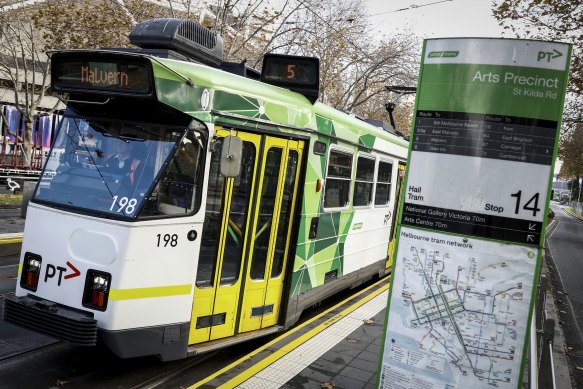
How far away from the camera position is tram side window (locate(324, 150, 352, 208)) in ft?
24.2

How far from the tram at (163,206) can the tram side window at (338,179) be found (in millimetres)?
900

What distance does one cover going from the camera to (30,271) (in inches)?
197

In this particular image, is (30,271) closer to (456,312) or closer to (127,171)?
(127,171)

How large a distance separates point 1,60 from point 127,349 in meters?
20.6

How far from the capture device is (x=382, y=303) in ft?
28.2

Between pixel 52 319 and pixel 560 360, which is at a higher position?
pixel 52 319

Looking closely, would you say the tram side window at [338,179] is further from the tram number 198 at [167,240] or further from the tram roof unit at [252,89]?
the tram number 198 at [167,240]

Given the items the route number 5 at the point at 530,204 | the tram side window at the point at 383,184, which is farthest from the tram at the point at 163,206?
the tram side window at the point at 383,184

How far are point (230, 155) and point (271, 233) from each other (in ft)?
4.70

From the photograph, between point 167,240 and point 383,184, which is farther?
point 383,184

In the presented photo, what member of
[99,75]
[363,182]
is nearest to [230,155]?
[99,75]

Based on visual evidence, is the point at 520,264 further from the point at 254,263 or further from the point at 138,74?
the point at 138,74

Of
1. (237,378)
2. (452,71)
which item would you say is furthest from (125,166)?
(452,71)

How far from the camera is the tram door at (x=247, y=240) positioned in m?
5.28
